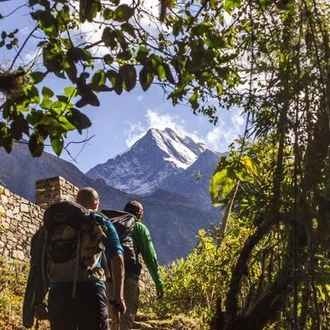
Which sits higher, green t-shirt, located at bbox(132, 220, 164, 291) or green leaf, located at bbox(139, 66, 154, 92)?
green t-shirt, located at bbox(132, 220, 164, 291)

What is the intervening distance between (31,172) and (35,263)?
117 meters

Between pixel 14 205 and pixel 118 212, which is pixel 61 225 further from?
pixel 14 205

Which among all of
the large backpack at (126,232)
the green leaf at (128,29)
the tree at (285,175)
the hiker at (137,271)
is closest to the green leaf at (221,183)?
the tree at (285,175)

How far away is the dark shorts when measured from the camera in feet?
12.1

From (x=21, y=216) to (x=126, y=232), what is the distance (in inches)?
320

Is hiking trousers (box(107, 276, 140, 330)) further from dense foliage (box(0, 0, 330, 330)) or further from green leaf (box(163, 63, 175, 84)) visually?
green leaf (box(163, 63, 175, 84))

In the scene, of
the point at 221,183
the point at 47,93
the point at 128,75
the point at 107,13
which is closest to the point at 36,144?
the point at 47,93

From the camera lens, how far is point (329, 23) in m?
4.97

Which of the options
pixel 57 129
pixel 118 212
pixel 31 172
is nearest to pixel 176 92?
pixel 57 129

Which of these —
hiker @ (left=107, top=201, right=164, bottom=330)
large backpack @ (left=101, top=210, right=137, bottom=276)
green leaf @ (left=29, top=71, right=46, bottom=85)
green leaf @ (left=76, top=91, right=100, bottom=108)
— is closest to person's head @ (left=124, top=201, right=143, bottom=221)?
hiker @ (left=107, top=201, right=164, bottom=330)

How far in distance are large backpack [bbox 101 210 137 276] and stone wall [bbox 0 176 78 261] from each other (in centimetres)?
671

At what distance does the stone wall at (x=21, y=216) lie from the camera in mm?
11992

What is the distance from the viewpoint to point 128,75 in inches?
80.0

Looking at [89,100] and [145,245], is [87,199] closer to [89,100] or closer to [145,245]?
[145,245]
